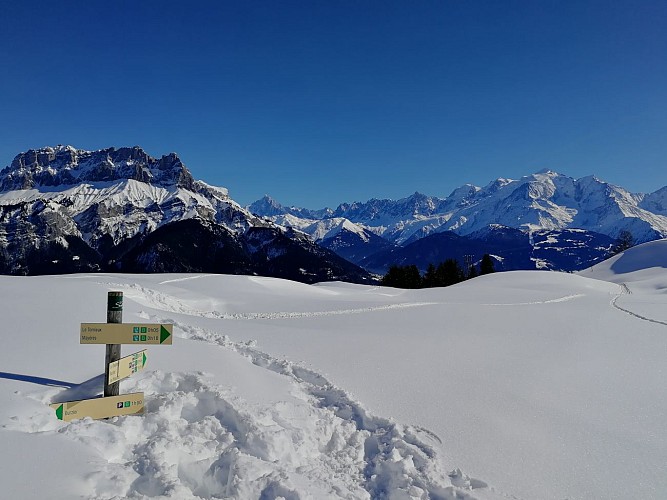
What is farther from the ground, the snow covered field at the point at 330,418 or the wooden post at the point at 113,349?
the wooden post at the point at 113,349

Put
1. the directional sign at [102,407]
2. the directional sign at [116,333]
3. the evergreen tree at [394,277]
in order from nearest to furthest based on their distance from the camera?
the directional sign at [102,407] → the directional sign at [116,333] → the evergreen tree at [394,277]

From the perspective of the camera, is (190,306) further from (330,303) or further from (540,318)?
(540,318)

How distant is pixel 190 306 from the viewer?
24.3 meters

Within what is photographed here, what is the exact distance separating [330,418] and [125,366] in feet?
13.4

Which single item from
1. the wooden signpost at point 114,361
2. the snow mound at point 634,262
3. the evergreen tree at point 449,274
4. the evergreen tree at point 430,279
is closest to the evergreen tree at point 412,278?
the evergreen tree at point 430,279

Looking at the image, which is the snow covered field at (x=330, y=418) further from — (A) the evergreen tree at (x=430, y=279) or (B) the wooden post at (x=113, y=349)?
(A) the evergreen tree at (x=430, y=279)

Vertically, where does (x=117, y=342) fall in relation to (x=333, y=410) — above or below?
Result: above

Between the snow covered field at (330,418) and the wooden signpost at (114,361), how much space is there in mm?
327

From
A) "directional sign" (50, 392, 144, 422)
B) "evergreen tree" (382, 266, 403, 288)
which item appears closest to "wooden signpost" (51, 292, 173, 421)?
"directional sign" (50, 392, 144, 422)

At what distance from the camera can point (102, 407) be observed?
697cm

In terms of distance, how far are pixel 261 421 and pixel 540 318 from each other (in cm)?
2094

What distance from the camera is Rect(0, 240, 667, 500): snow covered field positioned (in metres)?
5.98

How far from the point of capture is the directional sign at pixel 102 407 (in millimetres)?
6680

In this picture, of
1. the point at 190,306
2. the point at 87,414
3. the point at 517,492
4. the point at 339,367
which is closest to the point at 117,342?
the point at 87,414
